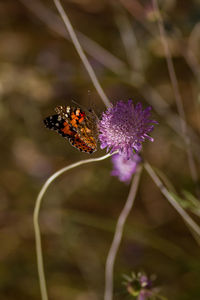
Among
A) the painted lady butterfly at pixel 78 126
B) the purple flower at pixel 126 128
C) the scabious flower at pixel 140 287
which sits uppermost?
the painted lady butterfly at pixel 78 126

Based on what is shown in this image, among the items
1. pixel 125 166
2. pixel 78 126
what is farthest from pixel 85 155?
pixel 78 126

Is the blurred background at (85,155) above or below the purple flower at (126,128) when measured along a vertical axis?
above

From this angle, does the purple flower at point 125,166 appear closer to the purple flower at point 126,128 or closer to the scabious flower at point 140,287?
the purple flower at point 126,128

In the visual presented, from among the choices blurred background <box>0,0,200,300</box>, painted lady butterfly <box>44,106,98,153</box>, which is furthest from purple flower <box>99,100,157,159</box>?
blurred background <box>0,0,200,300</box>

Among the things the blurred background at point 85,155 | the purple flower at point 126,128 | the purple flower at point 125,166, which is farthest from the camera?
the blurred background at point 85,155

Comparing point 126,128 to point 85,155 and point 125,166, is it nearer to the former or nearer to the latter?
point 125,166

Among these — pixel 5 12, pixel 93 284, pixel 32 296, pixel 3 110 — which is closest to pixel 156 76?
pixel 3 110

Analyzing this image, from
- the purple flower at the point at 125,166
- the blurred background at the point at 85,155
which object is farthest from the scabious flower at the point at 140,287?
the blurred background at the point at 85,155

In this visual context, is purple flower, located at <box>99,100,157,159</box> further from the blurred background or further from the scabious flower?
the blurred background
